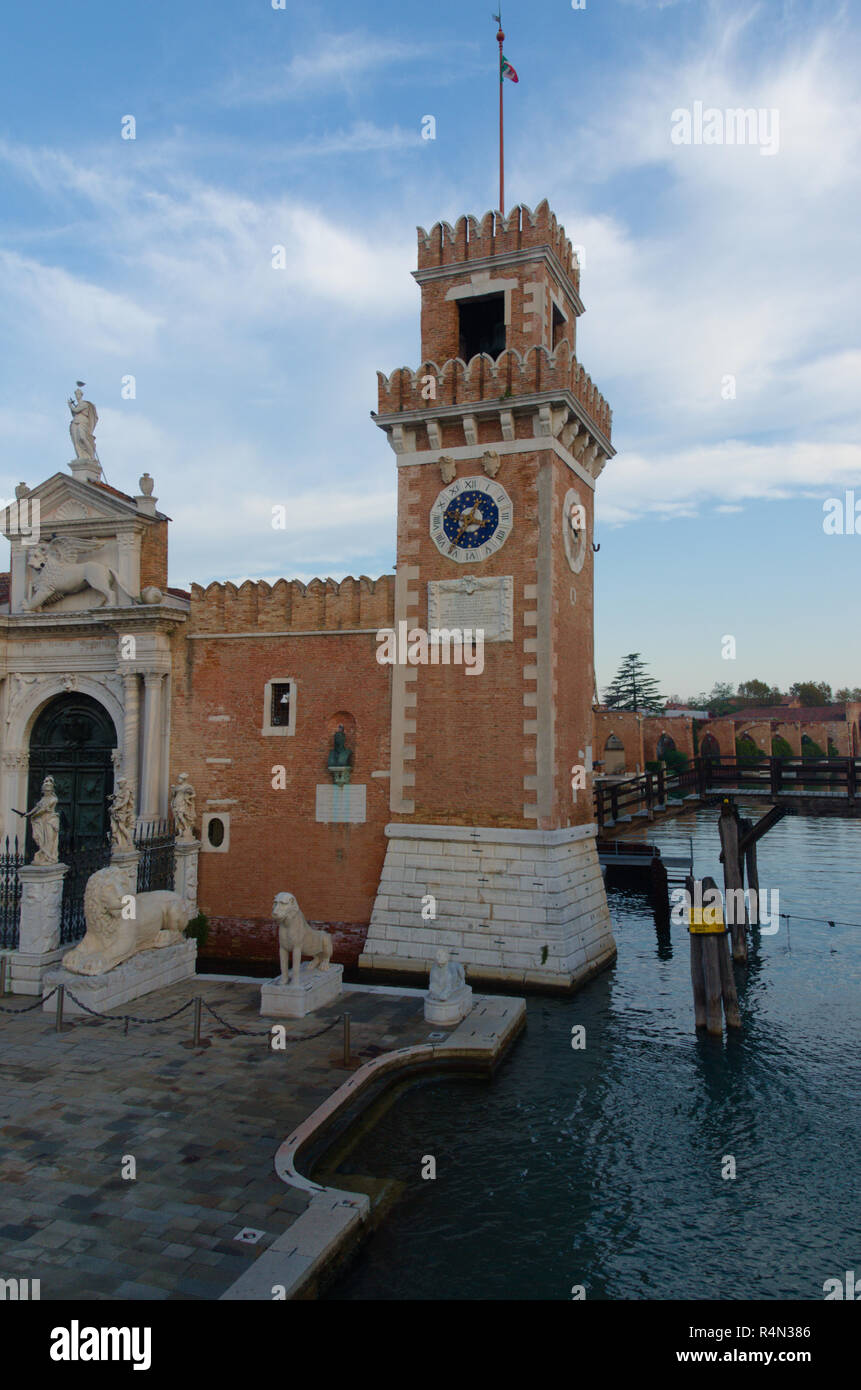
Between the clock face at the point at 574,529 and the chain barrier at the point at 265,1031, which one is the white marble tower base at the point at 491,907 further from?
the clock face at the point at 574,529

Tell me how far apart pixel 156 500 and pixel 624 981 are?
1548cm

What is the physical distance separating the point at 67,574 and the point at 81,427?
386 centimetres

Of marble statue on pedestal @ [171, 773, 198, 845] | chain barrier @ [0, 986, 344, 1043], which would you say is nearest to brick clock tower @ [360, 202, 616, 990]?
chain barrier @ [0, 986, 344, 1043]

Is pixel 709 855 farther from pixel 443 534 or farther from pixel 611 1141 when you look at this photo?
pixel 611 1141

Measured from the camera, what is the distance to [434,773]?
18.8m

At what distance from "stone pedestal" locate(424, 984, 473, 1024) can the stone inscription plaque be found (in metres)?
7.29

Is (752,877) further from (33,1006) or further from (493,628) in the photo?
(33,1006)

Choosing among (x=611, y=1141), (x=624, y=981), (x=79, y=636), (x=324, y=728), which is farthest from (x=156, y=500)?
(x=611, y=1141)

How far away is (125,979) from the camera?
49.1 ft

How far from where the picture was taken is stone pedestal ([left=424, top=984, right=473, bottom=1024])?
14164mm

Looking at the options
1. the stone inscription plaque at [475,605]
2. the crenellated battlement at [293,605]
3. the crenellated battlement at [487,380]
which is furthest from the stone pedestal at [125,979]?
the crenellated battlement at [487,380]

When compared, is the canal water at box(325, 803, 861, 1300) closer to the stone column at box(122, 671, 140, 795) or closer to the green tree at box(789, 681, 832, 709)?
the stone column at box(122, 671, 140, 795)

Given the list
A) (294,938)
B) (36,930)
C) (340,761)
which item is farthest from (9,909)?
(340,761)

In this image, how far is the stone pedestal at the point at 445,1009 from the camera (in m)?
14.2
